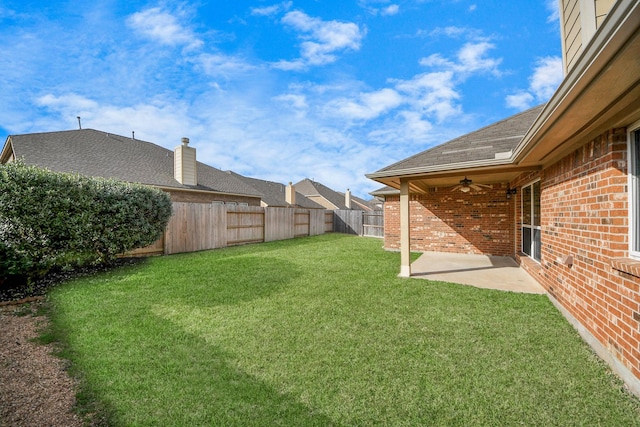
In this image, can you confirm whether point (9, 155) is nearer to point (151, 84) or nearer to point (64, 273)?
point (151, 84)

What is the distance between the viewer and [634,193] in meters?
2.60

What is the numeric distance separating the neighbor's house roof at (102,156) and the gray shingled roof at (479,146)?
1155 cm

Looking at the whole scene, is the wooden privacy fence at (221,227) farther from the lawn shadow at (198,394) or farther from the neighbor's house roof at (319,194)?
the neighbor's house roof at (319,194)

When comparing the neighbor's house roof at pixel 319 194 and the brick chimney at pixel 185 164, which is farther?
the neighbor's house roof at pixel 319 194

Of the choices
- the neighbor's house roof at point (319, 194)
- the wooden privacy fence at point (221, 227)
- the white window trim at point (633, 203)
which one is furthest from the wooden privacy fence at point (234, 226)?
the neighbor's house roof at point (319, 194)

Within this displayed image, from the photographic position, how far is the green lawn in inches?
84.6

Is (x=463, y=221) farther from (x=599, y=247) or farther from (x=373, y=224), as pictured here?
(x=373, y=224)

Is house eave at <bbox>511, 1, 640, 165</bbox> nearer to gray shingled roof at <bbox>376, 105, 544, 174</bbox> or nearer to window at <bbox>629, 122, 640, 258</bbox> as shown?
window at <bbox>629, 122, 640, 258</bbox>

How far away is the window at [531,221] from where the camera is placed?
240 inches

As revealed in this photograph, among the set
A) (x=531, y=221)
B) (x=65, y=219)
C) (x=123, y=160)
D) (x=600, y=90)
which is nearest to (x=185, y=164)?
(x=123, y=160)

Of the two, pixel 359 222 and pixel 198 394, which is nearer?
pixel 198 394

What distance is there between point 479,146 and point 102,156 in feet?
49.6

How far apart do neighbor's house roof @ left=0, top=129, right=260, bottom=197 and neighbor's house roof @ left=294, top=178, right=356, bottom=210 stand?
16772 mm

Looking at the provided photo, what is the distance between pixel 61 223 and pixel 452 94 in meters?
13.4
